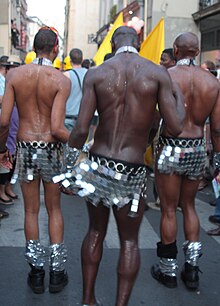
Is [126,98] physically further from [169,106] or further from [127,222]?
[127,222]

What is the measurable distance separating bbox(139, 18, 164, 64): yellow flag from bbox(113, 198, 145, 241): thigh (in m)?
4.85

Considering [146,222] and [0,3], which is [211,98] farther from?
[0,3]

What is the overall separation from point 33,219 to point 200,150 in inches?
55.7

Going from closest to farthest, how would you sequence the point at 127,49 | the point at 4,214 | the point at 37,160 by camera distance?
the point at 127,49, the point at 37,160, the point at 4,214

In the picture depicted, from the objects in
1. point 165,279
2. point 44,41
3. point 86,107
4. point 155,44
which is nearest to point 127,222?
point 86,107

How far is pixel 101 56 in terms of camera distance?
8.94 m

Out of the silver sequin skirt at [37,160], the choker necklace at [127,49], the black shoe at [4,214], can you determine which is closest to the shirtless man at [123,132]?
the choker necklace at [127,49]

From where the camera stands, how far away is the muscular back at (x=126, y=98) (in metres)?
2.70

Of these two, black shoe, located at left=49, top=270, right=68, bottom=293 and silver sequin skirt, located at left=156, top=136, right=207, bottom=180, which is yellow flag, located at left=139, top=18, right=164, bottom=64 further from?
black shoe, located at left=49, top=270, right=68, bottom=293

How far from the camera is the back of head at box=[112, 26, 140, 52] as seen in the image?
9.34 feet

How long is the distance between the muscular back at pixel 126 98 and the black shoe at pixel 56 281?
1286 mm

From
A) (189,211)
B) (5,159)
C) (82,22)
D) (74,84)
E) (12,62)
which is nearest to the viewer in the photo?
(189,211)

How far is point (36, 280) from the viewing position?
360cm

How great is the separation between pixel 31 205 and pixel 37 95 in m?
0.85
